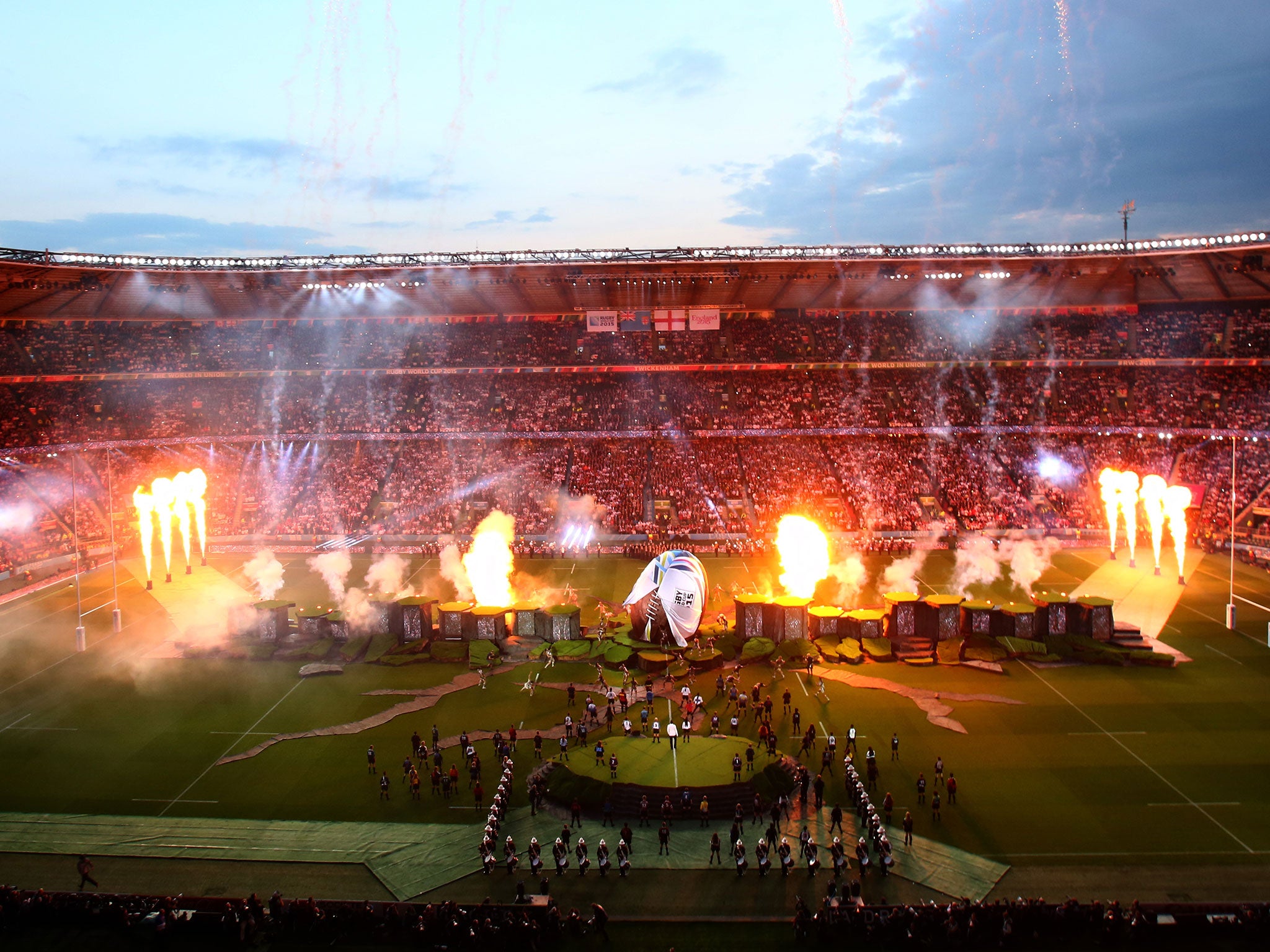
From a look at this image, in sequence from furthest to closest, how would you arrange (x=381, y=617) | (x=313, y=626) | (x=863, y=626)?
1. (x=381, y=617)
2. (x=313, y=626)
3. (x=863, y=626)

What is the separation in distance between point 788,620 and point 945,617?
197 inches

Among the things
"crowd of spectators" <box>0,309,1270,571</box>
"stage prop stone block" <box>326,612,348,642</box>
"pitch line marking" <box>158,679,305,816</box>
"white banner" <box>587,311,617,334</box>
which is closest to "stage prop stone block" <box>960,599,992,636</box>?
"crowd of spectators" <box>0,309,1270,571</box>

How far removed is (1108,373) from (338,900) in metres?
56.4

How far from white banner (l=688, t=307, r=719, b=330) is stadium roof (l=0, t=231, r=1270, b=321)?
0.55 metres

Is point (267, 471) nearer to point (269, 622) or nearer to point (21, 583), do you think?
point (21, 583)

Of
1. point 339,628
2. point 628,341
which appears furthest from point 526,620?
point 628,341

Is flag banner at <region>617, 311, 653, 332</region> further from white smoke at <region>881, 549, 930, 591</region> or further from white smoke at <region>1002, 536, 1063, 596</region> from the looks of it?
white smoke at <region>1002, 536, 1063, 596</region>

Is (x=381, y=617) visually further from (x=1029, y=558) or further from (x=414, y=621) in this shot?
(x=1029, y=558)

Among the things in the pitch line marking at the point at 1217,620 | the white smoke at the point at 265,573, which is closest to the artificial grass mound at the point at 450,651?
the white smoke at the point at 265,573

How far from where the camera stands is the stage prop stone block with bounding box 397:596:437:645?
91.2 ft

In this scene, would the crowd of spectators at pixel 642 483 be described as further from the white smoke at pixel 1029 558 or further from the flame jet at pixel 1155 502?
the flame jet at pixel 1155 502

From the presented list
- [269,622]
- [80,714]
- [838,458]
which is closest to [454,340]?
[838,458]

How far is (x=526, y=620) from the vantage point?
1121 inches

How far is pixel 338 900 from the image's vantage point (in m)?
14.6
